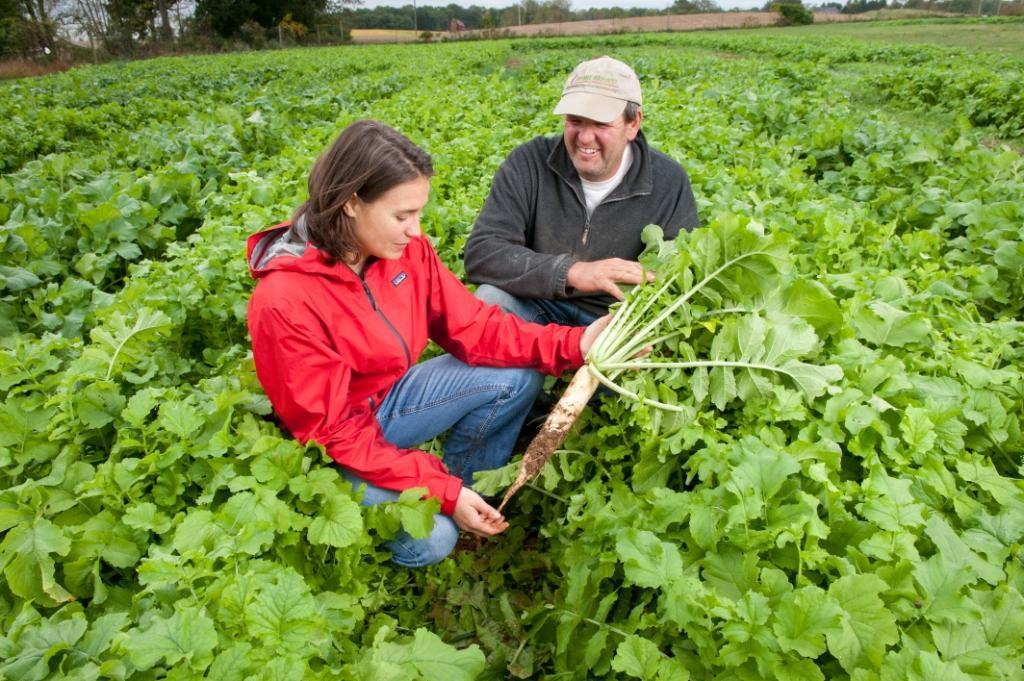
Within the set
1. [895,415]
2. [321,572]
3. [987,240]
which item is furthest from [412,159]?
[987,240]

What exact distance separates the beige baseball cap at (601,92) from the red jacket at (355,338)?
1042mm

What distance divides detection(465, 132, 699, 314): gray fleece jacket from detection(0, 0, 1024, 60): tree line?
41.4 meters

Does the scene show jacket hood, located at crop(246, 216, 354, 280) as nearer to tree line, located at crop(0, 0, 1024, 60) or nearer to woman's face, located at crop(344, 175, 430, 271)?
woman's face, located at crop(344, 175, 430, 271)

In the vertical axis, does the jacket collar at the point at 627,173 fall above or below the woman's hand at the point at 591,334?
above

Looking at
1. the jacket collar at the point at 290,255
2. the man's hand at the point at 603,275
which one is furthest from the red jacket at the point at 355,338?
the man's hand at the point at 603,275

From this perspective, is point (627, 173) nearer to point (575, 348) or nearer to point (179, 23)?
point (575, 348)

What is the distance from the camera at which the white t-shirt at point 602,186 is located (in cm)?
345

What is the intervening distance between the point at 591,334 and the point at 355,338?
3.27 ft

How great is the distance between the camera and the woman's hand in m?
2.79

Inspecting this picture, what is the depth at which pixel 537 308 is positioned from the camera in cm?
351

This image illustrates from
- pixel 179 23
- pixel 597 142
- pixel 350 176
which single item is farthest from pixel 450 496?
pixel 179 23

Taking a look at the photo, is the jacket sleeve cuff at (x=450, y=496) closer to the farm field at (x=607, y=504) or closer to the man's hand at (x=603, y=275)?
the farm field at (x=607, y=504)

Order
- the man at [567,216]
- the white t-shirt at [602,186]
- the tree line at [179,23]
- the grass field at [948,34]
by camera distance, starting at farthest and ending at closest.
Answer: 1. the tree line at [179,23]
2. the grass field at [948,34]
3. the white t-shirt at [602,186]
4. the man at [567,216]

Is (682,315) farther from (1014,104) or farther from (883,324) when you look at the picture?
(1014,104)
